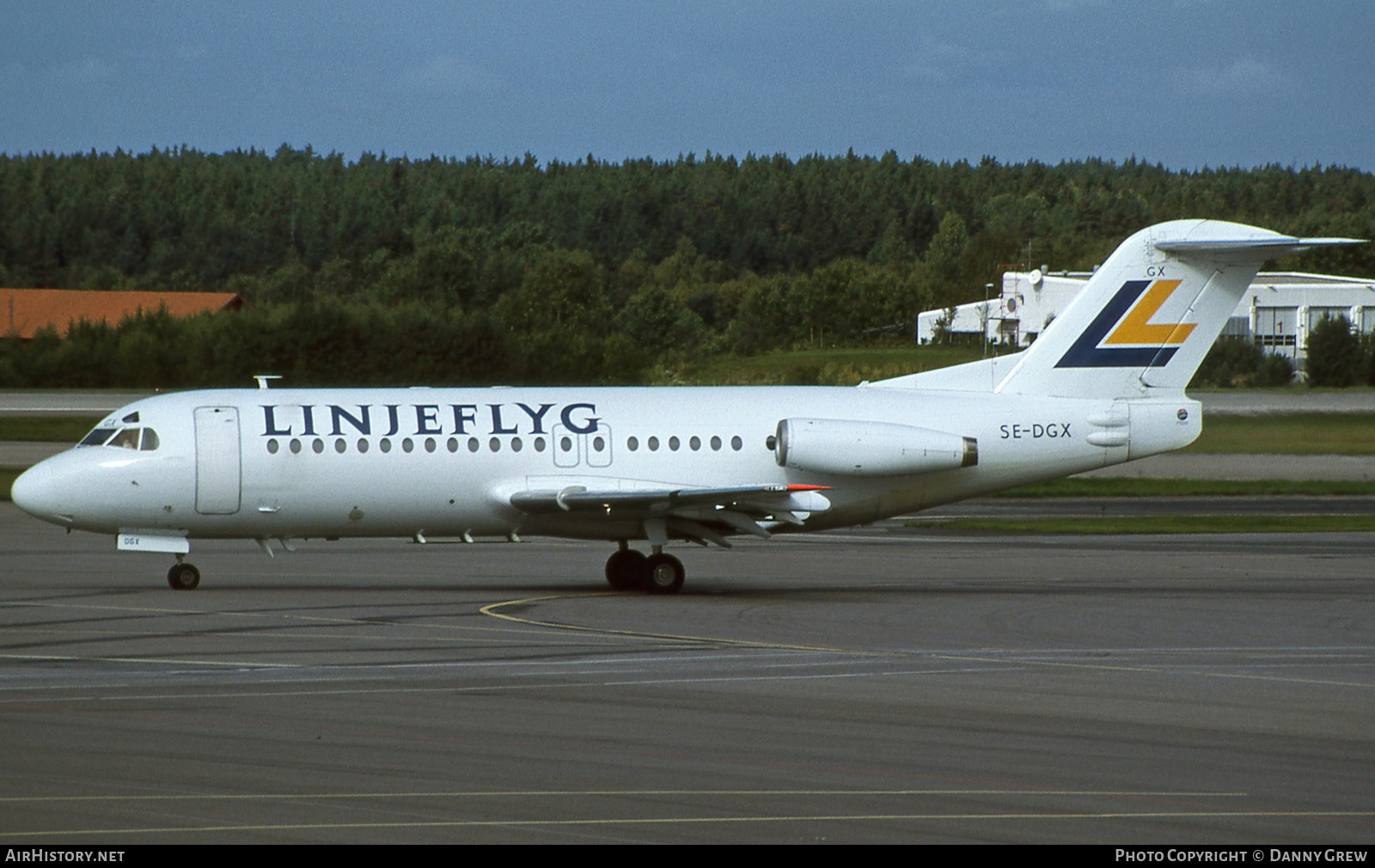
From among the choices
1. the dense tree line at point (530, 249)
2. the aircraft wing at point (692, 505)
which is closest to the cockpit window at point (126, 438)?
the aircraft wing at point (692, 505)

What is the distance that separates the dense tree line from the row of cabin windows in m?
34.7

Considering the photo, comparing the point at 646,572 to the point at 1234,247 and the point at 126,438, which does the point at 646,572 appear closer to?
the point at 126,438

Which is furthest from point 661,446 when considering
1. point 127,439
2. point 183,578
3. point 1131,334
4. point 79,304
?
point 79,304

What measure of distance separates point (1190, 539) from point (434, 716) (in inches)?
998

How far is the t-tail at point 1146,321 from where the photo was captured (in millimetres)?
27188

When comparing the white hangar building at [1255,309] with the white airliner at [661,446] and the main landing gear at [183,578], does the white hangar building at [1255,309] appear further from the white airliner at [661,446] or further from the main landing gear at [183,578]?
the main landing gear at [183,578]

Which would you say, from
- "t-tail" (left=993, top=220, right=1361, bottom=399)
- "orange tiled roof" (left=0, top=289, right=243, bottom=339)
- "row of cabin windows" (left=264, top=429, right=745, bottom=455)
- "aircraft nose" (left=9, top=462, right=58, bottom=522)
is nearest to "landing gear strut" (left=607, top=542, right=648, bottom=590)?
"row of cabin windows" (left=264, top=429, right=745, bottom=455)

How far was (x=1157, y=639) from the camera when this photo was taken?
2034 centimetres

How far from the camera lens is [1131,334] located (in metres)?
27.3

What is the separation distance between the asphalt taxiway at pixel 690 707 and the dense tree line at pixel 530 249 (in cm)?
3661

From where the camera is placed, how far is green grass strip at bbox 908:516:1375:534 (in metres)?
37.4

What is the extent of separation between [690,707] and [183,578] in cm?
1323

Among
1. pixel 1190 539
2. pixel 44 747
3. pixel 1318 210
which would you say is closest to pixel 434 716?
pixel 44 747

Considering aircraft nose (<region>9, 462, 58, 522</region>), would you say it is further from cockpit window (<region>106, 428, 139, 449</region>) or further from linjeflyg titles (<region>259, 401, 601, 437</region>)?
linjeflyg titles (<region>259, 401, 601, 437</region>)
